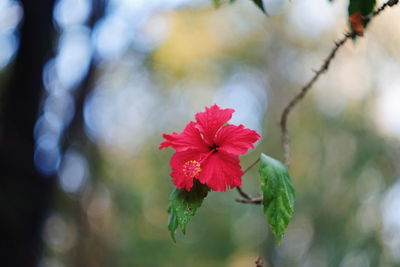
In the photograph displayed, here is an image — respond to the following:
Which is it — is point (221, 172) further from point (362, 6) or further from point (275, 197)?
point (362, 6)

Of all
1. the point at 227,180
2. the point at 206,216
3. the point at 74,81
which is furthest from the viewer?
the point at 206,216

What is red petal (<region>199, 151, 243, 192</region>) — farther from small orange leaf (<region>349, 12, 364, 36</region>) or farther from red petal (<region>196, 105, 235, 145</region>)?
small orange leaf (<region>349, 12, 364, 36</region>)

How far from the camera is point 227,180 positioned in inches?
33.7

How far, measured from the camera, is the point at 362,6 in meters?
0.92

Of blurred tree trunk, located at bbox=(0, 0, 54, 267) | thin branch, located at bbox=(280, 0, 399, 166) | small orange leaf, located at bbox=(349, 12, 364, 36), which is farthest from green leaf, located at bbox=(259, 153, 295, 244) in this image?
blurred tree trunk, located at bbox=(0, 0, 54, 267)

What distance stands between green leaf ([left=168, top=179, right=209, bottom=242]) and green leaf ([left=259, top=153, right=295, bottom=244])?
0.12 meters

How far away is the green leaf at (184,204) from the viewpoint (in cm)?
85

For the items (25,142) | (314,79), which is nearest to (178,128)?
(25,142)

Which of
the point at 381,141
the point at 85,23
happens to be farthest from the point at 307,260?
the point at 85,23

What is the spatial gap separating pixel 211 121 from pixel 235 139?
0.06 meters

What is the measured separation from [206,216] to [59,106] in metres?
6.06

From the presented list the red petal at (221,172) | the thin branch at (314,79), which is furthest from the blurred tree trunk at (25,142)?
the red petal at (221,172)

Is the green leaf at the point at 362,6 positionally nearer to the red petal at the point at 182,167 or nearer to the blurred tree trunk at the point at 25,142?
the red petal at the point at 182,167

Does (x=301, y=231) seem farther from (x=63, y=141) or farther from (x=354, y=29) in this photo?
(x=354, y=29)
